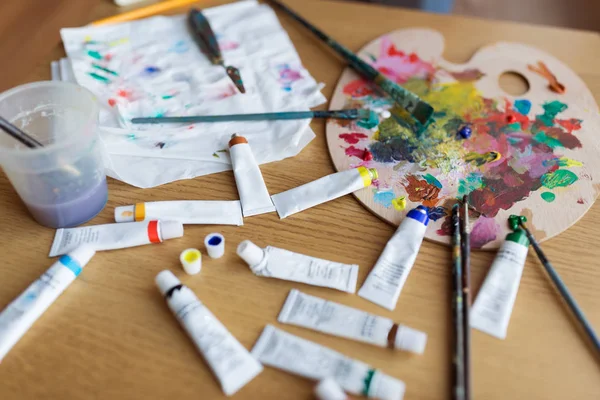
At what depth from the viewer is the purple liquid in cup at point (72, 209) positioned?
0.61m

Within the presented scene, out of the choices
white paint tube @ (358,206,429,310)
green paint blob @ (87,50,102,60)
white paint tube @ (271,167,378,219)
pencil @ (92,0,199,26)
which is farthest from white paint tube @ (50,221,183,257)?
pencil @ (92,0,199,26)

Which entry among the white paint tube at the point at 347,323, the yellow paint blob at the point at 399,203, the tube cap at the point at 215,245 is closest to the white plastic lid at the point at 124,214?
the tube cap at the point at 215,245

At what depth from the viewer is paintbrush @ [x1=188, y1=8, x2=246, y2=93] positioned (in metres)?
0.82

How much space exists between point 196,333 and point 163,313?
0.17 ft

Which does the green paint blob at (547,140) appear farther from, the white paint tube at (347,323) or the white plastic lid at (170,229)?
the white plastic lid at (170,229)

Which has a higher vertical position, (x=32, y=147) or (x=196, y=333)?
(x=32, y=147)

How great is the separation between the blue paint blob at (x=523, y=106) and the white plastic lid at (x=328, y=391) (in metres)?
0.51

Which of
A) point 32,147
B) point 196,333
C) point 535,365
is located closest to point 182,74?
point 32,147

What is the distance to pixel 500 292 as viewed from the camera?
22.7 inches

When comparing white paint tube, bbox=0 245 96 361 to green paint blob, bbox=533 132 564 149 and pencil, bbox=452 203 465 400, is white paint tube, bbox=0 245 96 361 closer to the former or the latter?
pencil, bbox=452 203 465 400

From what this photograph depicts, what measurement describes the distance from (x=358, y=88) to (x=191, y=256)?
394 millimetres

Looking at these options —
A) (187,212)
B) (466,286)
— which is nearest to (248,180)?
(187,212)

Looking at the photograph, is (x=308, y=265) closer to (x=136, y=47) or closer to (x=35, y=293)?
(x=35, y=293)

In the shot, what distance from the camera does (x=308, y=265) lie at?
60cm
